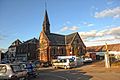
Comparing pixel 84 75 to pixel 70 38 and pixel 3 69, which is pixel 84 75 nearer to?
pixel 3 69

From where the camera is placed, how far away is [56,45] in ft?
229

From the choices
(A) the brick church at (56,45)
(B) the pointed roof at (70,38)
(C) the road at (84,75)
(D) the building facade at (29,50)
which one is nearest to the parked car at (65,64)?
(C) the road at (84,75)

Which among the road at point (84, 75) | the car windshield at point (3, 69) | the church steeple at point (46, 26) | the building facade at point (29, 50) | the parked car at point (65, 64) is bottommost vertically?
the road at point (84, 75)

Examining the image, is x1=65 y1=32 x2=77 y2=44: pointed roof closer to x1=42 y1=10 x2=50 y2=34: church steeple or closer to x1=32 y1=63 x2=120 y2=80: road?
x1=42 y1=10 x2=50 y2=34: church steeple

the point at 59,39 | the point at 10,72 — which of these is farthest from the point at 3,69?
the point at 59,39

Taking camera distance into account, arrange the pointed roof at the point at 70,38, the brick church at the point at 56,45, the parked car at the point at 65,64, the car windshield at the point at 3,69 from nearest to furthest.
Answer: the car windshield at the point at 3,69, the parked car at the point at 65,64, the brick church at the point at 56,45, the pointed roof at the point at 70,38

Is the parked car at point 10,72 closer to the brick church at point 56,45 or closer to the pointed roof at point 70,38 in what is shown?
the brick church at point 56,45

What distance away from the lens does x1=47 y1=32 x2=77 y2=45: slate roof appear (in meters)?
69.9

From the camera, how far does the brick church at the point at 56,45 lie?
68938 mm

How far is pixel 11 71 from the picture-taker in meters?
14.8

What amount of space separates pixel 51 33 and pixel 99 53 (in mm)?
19241

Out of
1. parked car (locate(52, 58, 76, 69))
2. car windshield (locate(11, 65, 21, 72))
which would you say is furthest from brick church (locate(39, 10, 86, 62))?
car windshield (locate(11, 65, 21, 72))

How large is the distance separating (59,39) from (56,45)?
3.62m

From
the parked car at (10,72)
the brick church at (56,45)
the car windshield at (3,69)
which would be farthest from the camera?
the brick church at (56,45)
